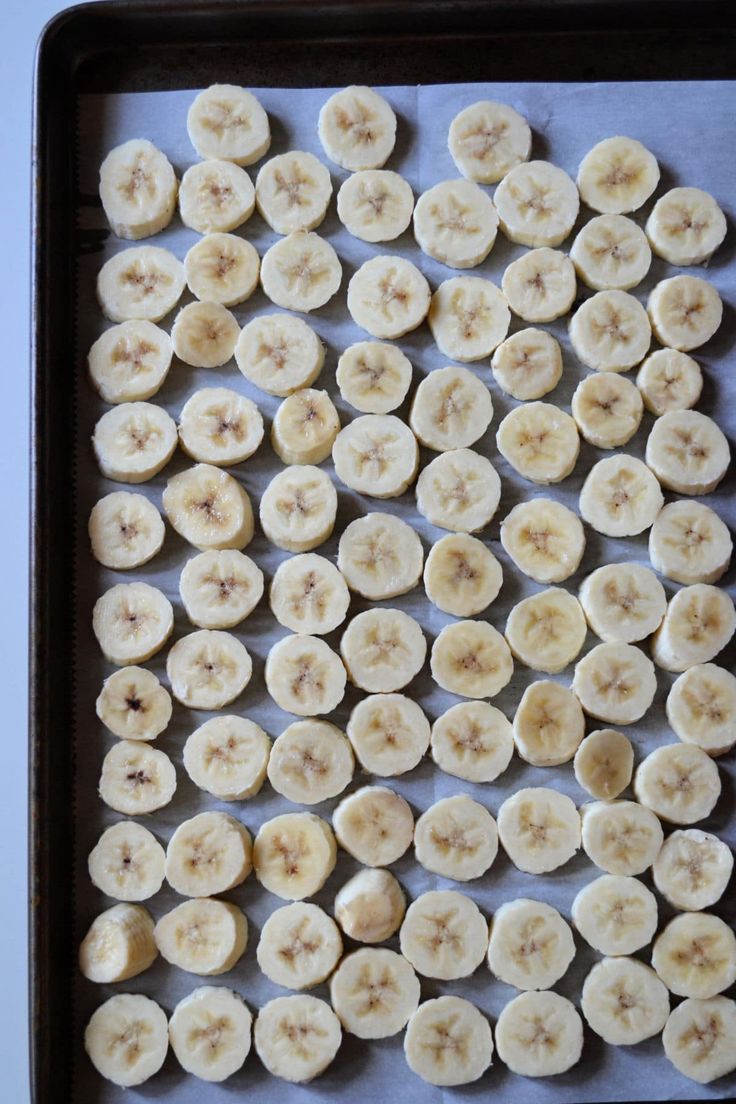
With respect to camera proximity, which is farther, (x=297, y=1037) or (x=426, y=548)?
(x=426, y=548)

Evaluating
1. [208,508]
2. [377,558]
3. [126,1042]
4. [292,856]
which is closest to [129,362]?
[208,508]

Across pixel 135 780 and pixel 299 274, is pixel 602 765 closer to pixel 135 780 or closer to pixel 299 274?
pixel 135 780

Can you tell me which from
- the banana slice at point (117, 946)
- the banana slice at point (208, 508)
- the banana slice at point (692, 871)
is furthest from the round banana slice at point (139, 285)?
the banana slice at point (692, 871)

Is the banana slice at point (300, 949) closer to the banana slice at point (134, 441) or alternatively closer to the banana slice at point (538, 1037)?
the banana slice at point (538, 1037)

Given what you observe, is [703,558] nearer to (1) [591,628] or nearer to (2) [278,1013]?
(1) [591,628]

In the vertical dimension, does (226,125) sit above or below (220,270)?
above

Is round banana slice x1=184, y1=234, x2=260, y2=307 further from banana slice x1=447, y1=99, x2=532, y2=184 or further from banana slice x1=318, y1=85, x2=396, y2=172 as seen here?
banana slice x1=447, y1=99, x2=532, y2=184

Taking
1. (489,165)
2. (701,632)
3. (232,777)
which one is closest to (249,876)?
(232,777)
